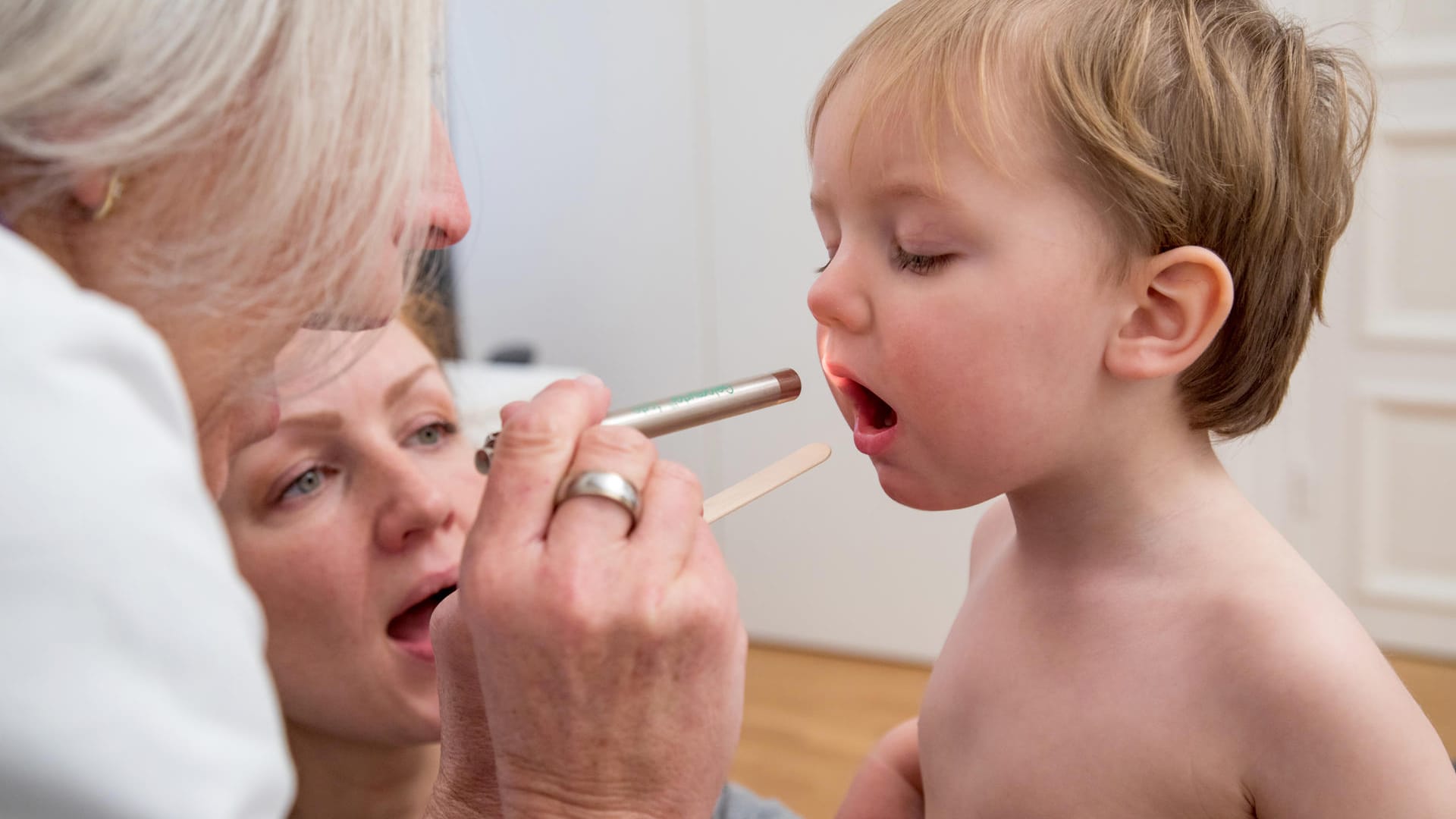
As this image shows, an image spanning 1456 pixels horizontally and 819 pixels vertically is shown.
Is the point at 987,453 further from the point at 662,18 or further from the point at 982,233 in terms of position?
the point at 662,18

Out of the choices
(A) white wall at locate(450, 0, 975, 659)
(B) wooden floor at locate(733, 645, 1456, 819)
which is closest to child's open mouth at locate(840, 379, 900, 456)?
(B) wooden floor at locate(733, 645, 1456, 819)

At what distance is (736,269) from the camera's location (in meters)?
2.81

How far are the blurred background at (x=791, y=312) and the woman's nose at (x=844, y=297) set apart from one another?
5.12 ft

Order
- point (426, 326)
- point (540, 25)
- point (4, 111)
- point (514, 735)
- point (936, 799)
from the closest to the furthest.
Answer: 1. point (4, 111)
2. point (514, 735)
3. point (936, 799)
4. point (426, 326)
5. point (540, 25)

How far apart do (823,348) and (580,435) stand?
0.77 feet

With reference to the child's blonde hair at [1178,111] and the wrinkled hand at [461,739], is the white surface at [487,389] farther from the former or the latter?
the child's blonde hair at [1178,111]

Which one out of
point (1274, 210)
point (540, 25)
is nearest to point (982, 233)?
point (1274, 210)

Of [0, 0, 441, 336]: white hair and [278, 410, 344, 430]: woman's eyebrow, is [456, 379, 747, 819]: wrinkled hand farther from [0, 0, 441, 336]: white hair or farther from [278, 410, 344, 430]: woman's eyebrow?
[278, 410, 344, 430]: woman's eyebrow

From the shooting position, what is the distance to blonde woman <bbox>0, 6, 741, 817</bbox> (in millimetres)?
437

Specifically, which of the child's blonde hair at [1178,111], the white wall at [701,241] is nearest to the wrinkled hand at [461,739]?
the child's blonde hair at [1178,111]

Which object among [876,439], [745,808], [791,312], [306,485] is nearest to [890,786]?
[745,808]

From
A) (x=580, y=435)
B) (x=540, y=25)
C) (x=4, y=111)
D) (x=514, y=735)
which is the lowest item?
(x=540, y=25)

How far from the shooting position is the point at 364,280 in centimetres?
71

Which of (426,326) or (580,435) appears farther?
(426,326)
